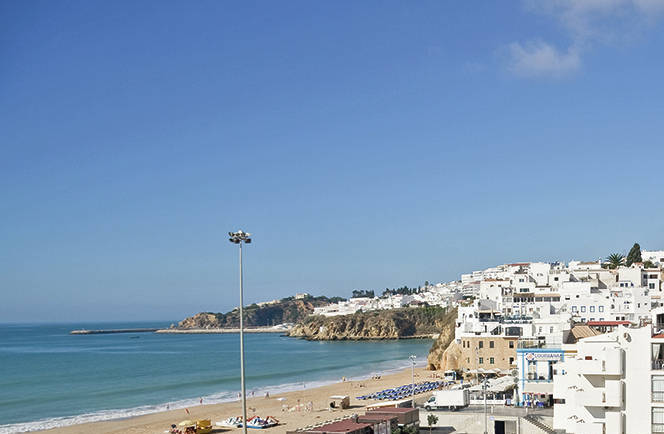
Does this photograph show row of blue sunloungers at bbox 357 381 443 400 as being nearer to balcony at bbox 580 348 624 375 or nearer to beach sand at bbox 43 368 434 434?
beach sand at bbox 43 368 434 434

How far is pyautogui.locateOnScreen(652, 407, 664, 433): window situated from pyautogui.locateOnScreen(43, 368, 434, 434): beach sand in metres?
27.9

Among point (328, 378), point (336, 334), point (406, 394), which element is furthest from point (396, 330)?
point (406, 394)

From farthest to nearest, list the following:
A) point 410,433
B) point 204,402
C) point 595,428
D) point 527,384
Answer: point 204,402, point 527,384, point 410,433, point 595,428

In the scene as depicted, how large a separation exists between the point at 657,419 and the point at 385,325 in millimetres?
156720

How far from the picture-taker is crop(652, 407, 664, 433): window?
21500 millimetres

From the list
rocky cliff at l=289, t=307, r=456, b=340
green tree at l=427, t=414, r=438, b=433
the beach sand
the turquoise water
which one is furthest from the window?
rocky cliff at l=289, t=307, r=456, b=340

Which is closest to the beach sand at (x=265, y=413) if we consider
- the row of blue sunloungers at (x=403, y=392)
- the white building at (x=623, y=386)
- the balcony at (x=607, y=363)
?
the row of blue sunloungers at (x=403, y=392)

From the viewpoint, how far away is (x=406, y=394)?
5650 cm

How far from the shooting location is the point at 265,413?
56031 mm

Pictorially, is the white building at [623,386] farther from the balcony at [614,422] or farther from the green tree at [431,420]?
the green tree at [431,420]

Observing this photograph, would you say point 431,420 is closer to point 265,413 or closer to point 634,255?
point 265,413

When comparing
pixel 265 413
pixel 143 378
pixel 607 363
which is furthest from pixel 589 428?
pixel 143 378

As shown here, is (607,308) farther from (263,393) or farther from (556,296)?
(263,393)

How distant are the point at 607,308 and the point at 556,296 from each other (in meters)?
8.17
